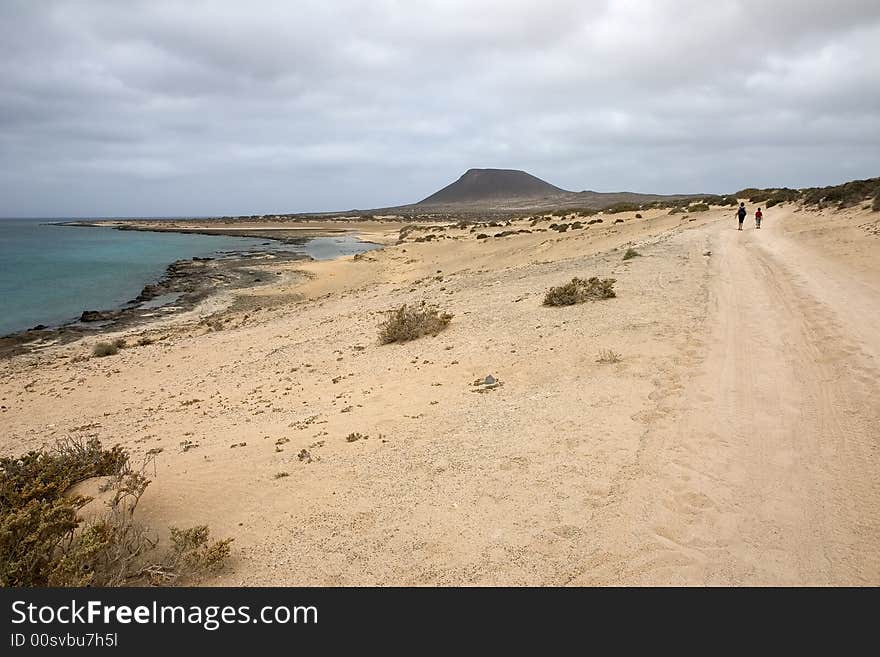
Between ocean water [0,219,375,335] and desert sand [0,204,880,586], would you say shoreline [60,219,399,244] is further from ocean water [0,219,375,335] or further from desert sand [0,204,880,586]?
desert sand [0,204,880,586]

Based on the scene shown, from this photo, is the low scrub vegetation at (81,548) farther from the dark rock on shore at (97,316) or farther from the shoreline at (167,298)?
the dark rock on shore at (97,316)

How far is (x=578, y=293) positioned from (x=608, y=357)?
4.64 m

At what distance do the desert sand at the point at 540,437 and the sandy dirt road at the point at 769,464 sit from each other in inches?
0.9

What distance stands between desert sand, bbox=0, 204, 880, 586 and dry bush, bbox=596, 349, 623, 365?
13 centimetres

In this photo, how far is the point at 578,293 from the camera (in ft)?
40.4

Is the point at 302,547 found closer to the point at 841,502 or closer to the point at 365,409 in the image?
the point at 365,409

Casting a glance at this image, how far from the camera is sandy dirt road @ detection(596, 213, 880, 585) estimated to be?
3.48 m

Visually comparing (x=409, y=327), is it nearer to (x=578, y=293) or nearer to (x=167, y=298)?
(x=578, y=293)

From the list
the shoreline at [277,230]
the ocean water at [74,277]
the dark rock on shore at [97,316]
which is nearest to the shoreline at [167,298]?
the dark rock on shore at [97,316]

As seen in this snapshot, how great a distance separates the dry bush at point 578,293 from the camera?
12211 mm
